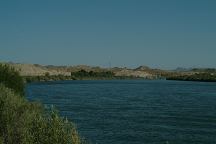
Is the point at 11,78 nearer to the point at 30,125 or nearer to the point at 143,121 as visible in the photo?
the point at 143,121

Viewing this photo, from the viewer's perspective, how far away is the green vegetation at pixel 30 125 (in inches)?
1237

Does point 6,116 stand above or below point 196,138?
above

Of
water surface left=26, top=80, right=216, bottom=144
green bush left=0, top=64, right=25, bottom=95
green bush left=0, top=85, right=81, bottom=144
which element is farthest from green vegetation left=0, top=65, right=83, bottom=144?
green bush left=0, top=64, right=25, bottom=95

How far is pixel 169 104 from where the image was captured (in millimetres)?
92625

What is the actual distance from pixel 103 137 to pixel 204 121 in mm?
20334

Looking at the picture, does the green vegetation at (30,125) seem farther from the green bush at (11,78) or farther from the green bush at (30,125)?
the green bush at (11,78)

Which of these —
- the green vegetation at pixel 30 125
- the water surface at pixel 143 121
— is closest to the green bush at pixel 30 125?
the green vegetation at pixel 30 125

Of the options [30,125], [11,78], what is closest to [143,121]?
[11,78]

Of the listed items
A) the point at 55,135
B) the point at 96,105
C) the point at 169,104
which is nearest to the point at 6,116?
the point at 55,135

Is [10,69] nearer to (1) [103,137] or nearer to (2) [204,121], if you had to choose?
(1) [103,137]

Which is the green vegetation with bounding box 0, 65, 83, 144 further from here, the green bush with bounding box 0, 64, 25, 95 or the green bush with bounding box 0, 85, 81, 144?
the green bush with bounding box 0, 64, 25, 95

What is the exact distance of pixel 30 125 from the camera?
34531 mm

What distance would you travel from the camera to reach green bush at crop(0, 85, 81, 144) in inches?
1237

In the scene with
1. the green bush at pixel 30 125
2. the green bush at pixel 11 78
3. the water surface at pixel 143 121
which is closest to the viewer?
the green bush at pixel 30 125
